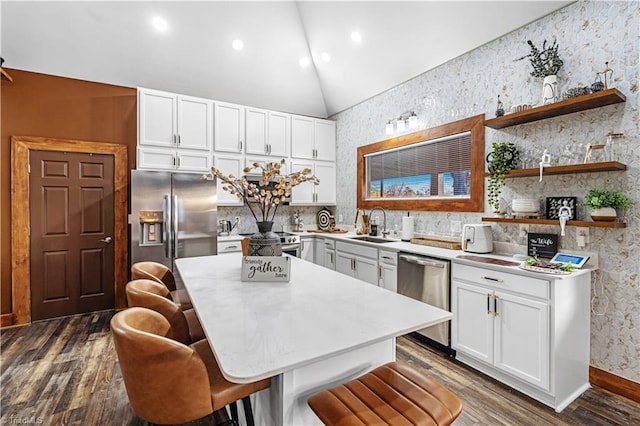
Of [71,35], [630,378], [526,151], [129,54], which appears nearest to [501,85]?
[526,151]

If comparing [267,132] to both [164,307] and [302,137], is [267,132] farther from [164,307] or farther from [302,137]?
[164,307]

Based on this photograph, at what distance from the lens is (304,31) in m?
4.38

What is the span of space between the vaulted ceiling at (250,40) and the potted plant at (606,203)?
160cm

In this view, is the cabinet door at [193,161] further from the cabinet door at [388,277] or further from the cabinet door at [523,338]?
the cabinet door at [523,338]

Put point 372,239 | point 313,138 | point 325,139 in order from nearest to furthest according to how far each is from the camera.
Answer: point 372,239, point 313,138, point 325,139

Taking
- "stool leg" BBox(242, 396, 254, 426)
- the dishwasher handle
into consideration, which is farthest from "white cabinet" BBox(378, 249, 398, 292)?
"stool leg" BBox(242, 396, 254, 426)

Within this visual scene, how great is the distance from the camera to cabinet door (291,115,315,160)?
5.03 m

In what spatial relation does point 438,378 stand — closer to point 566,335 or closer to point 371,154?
point 566,335

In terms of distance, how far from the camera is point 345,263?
416cm

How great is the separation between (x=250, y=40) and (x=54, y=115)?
8.33 feet

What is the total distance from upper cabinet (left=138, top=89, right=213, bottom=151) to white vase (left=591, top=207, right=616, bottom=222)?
4.12 meters

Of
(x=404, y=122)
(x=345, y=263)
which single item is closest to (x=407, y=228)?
(x=345, y=263)

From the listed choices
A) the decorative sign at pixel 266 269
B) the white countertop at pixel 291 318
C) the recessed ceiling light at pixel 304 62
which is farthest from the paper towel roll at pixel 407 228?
the recessed ceiling light at pixel 304 62

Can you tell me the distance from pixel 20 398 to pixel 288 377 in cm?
237
